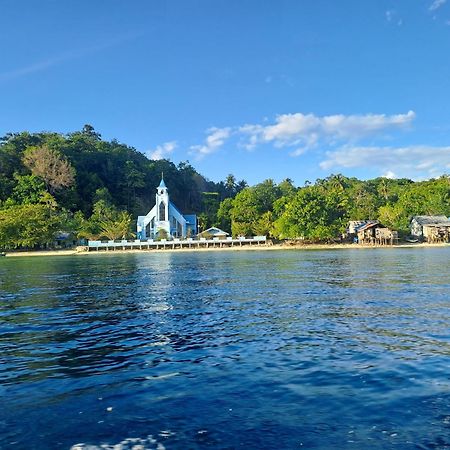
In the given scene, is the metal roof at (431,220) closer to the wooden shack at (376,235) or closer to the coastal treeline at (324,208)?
the coastal treeline at (324,208)

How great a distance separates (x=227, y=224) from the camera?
114 metres

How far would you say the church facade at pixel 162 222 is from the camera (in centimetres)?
10375

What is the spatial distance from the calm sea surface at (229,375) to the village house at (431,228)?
3051 inches

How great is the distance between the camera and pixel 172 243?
304 ft

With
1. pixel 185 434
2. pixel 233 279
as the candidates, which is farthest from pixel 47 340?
pixel 233 279

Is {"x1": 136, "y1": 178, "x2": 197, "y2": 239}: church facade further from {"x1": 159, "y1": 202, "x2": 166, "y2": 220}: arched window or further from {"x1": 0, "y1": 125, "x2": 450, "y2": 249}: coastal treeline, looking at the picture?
{"x1": 0, "y1": 125, "x2": 450, "y2": 249}: coastal treeline

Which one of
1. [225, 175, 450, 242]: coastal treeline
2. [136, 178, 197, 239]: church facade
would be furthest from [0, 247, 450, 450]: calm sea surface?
[136, 178, 197, 239]: church facade

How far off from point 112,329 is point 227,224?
328 ft

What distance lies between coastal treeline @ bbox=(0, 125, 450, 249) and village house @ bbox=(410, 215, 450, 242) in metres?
3.43

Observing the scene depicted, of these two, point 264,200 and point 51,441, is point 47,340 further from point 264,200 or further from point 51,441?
point 264,200

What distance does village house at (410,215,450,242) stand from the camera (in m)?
89.2

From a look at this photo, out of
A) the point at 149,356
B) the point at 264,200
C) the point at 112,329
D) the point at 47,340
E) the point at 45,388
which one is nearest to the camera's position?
the point at 45,388

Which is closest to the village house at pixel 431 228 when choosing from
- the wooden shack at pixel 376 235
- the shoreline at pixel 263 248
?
the shoreline at pixel 263 248

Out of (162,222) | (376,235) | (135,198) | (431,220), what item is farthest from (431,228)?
(135,198)
